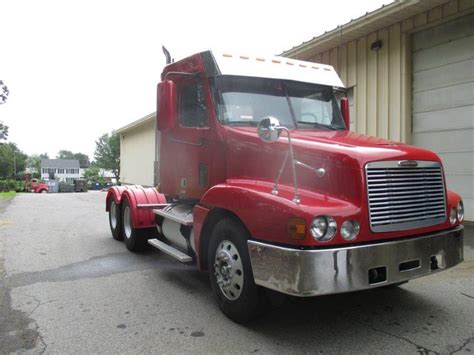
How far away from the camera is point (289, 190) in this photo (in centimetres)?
367

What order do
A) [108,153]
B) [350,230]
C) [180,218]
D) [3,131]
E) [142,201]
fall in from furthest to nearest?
[108,153] → [3,131] → [142,201] → [180,218] → [350,230]

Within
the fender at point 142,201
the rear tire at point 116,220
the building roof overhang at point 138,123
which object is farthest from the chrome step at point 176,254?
the building roof overhang at point 138,123

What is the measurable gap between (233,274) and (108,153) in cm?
8536

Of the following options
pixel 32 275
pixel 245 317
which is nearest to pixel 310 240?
pixel 245 317

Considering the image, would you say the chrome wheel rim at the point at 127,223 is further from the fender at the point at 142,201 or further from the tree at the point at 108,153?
the tree at the point at 108,153

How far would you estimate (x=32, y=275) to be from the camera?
5.75 metres

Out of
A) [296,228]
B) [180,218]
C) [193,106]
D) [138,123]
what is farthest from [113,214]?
[138,123]

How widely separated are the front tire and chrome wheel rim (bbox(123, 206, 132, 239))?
130 inches

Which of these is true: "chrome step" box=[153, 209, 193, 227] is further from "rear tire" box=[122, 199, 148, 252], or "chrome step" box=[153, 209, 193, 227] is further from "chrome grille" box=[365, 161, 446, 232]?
"chrome grille" box=[365, 161, 446, 232]

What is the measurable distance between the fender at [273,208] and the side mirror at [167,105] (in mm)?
1230

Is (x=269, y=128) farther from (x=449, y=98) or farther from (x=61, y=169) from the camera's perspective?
(x=61, y=169)

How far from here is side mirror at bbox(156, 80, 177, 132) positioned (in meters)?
4.80

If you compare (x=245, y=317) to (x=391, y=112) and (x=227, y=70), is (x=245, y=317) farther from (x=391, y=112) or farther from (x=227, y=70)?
(x=391, y=112)

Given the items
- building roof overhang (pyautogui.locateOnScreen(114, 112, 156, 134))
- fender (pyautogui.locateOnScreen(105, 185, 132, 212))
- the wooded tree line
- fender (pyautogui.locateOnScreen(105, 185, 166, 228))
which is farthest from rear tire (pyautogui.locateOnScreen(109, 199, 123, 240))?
the wooded tree line
